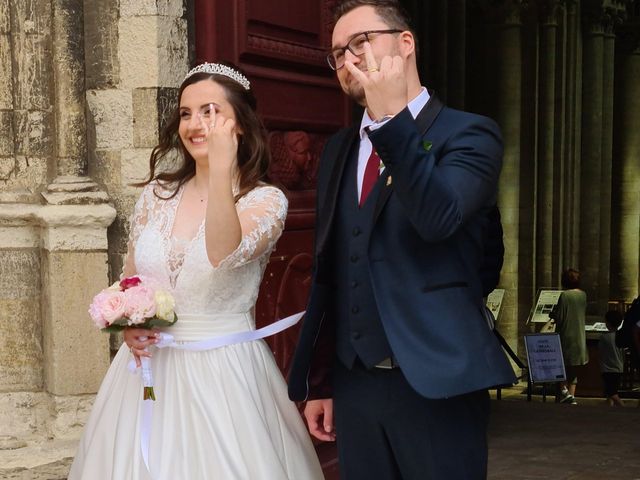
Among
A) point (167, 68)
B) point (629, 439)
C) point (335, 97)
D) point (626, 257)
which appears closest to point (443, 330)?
point (167, 68)

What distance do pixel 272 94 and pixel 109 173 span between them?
71cm

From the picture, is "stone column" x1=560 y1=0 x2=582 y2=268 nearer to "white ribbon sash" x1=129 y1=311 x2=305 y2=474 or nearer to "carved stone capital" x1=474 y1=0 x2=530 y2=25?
"carved stone capital" x1=474 y1=0 x2=530 y2=25

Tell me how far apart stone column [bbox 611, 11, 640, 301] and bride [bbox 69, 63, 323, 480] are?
67.9 feet

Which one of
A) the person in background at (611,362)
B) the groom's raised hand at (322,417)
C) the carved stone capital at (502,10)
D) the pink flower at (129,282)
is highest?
the carved stone capital at (502,10)

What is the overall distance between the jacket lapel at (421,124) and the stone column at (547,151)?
54.3 feet

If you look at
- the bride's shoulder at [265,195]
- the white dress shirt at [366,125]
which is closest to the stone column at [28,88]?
the bride's shoulder at [265,195]

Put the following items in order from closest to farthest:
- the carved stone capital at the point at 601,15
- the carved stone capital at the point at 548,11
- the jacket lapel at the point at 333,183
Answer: the jacket lapel at the point at 333,183 → the carved stone capital at the point at 548,11 → the carved stone capital at the point at 601,15

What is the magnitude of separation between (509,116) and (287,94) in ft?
45.4

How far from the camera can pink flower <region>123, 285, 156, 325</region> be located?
3.31 meters

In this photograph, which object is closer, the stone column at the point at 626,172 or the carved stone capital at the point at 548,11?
the carved stone capital at the point at 548,11

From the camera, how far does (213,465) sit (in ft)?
11.3

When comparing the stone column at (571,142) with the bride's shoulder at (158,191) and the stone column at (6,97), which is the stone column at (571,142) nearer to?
the stone column at (6,97)

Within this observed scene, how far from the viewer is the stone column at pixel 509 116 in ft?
60.0

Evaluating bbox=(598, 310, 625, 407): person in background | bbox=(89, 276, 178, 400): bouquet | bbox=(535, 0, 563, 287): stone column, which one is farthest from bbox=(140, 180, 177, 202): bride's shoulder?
bbox=(535, 0, 563, 287): stone column
